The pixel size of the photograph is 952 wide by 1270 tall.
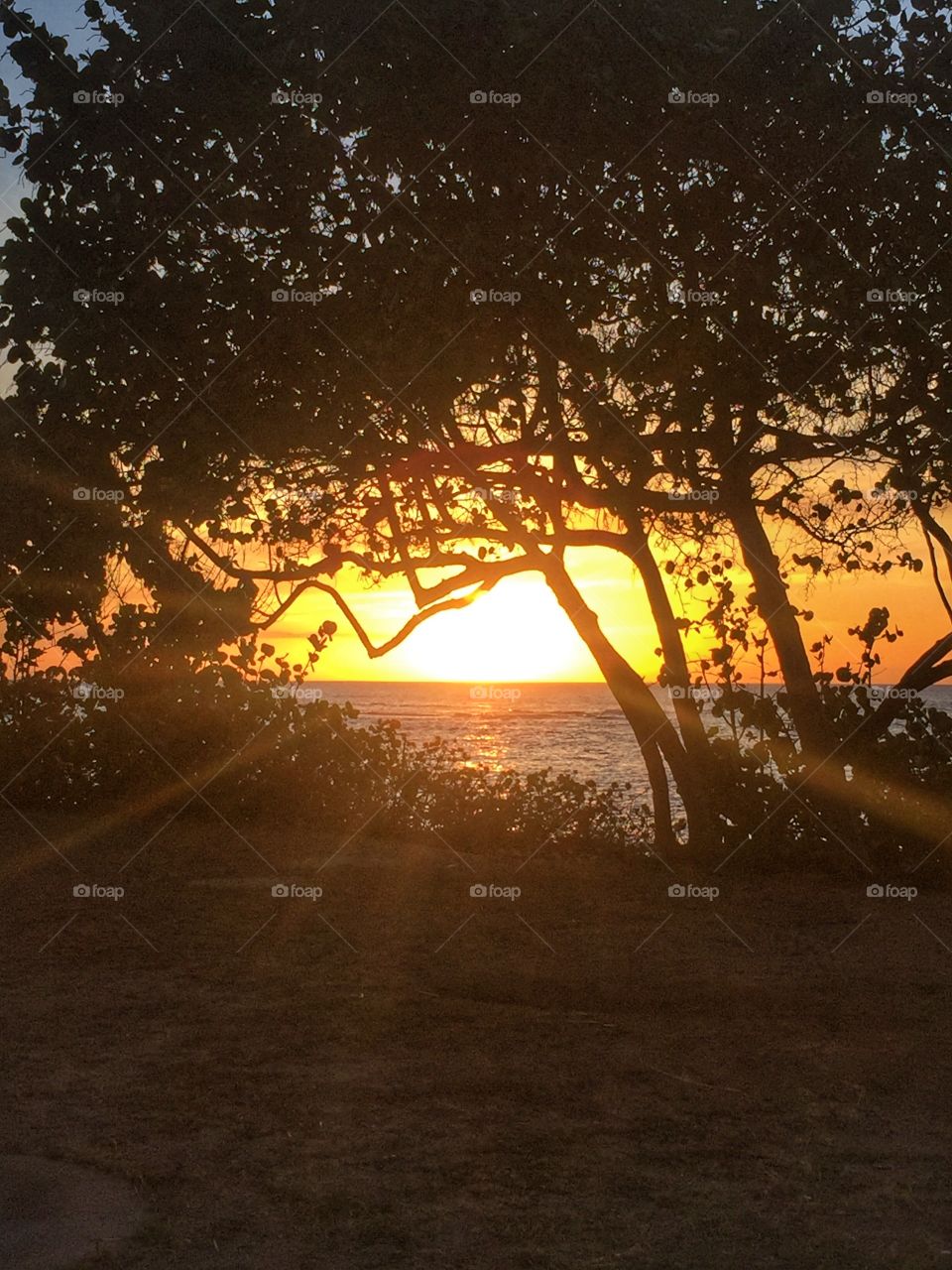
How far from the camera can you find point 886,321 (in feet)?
33.9

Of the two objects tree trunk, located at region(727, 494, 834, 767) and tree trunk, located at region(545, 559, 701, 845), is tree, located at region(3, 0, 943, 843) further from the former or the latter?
tree trunk, located at region(545, 559, 701, 845)

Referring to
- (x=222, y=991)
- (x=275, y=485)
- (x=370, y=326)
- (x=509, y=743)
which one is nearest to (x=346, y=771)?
(x=275, y=485)

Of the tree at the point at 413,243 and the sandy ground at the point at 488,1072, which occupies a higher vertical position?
the tree at the point at 413,243

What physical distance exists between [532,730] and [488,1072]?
189 feet

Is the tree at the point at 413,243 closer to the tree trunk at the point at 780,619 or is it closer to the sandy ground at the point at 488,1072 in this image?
the tree trunk at the point at 780,619

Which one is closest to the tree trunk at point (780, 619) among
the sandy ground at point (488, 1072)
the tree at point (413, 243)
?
the tree at point (413, 243)

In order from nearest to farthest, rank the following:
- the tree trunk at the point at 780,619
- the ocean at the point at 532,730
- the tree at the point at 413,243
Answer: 1. the tree at the point at 413,243
2. the tree trunk at the point at 780,619
3. the ocean at the point at 532,730

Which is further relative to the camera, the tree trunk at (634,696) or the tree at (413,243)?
the tree trunk at (634,696)

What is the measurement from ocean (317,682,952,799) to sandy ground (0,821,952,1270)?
385 centimetres

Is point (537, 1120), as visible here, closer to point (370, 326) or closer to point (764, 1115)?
point (764, 1115)

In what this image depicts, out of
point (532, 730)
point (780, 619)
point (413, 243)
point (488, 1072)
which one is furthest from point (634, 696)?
point (532, 730)

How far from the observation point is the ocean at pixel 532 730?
33500 millimetres

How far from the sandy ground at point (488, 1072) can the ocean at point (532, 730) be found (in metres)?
3.85

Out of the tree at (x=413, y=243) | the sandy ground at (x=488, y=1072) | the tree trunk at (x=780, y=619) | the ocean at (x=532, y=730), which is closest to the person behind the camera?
the sandy ground at (x=488, y=1072)
